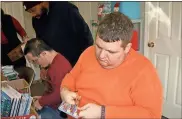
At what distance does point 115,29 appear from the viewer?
0.74 m

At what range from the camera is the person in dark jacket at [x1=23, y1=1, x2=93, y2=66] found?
5.62 feet

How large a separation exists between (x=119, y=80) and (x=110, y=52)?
0.11 meters

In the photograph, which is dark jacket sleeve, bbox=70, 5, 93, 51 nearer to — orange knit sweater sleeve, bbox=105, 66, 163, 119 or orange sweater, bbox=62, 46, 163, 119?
orange sweater, bbox=62, 46, 163, 119

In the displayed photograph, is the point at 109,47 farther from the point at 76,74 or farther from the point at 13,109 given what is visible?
the point at 13,109

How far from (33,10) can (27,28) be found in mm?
898

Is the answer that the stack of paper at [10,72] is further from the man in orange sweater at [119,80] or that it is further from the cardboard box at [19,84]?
the man in orange sweater at [119,80]

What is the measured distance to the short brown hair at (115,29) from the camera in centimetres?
74

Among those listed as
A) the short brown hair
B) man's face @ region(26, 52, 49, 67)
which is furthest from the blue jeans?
the short brown hair

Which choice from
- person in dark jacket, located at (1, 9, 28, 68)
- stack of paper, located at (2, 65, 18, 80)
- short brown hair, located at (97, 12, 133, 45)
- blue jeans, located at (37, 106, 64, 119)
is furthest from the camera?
person in dark jacket, located at (1, 9, 28, 68)

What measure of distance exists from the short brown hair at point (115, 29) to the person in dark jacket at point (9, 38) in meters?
1.66

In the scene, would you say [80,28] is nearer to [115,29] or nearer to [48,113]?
[48,113]

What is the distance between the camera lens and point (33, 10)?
5.48ft

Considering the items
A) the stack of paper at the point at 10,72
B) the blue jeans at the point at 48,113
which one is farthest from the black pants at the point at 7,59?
the blue jeans at the point at 48,113

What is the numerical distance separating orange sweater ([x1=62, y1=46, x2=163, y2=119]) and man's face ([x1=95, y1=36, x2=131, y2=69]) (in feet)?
0.11
